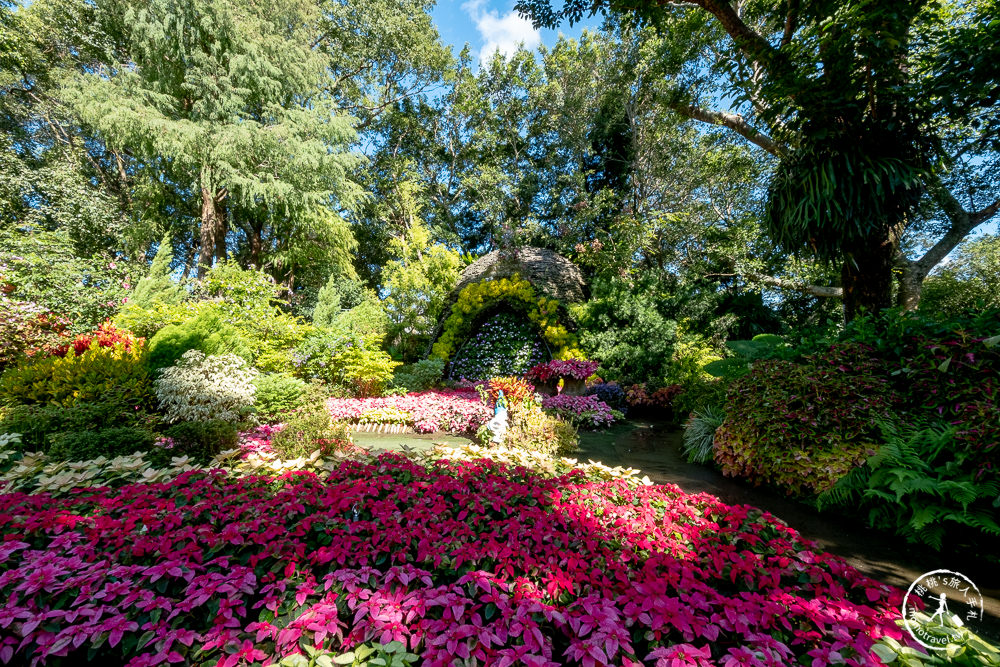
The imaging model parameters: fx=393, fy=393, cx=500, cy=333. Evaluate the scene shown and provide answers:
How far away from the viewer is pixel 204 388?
18.9ft

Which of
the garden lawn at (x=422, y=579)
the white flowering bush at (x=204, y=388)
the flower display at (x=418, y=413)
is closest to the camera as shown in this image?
the garden lawn at (x=422, y=579)

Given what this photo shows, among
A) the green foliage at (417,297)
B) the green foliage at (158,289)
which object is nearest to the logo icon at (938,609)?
the green foliage at (158,289)

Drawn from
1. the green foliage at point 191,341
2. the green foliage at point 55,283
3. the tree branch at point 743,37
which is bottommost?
the green foliage at point 191,341

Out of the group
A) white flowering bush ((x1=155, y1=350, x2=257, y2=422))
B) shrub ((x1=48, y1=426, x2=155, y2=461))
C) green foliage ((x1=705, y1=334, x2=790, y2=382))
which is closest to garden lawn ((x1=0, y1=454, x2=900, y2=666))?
shrub ((x1=48, y1=426, x2=155, y2=461))

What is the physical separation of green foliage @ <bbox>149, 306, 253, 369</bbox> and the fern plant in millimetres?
8463

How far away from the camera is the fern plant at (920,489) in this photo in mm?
3041

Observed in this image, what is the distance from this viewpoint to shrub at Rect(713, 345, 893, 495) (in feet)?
13.6

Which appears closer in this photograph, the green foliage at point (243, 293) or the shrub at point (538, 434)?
the shrub at point (538, 434)

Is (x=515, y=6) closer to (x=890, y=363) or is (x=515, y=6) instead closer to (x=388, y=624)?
Answer: (x=890, y=363)

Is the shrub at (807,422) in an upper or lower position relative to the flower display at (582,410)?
upper

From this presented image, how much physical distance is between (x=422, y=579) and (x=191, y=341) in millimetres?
6381

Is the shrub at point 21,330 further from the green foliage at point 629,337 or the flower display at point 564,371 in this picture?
the green foliage at point 629,337

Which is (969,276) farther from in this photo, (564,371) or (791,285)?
(564,371)

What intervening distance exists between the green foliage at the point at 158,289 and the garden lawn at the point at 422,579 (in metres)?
8.20
